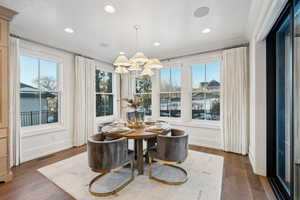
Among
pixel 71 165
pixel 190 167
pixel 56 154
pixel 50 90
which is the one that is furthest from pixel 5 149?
pixel 190 167

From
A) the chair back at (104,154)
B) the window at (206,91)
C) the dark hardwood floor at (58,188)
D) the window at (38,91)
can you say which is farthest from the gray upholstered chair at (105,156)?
the window at (206,91)

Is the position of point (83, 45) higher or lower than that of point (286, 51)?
higher

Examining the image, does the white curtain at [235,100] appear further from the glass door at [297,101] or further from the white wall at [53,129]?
the white wall at [53,129]

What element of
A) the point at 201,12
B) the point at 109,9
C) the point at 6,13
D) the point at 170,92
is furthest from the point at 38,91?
the point at 201,12

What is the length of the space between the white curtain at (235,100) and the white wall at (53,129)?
13.5ft

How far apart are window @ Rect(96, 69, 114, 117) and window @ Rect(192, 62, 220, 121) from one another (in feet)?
9.71

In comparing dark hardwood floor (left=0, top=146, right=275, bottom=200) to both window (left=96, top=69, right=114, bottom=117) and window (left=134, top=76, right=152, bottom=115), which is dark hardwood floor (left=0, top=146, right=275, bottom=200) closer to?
window (left=96, top=69, right=114, bottom=117)

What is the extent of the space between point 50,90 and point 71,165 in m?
2.05

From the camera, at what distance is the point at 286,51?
6.18 feet

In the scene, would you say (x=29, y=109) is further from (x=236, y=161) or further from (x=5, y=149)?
(x=236, y=161)

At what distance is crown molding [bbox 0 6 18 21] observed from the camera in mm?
2094

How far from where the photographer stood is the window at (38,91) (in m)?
3.19

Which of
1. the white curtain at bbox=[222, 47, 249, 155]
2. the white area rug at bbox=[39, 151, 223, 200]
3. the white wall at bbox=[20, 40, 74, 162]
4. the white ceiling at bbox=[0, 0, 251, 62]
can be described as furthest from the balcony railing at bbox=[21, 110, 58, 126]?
the white curtain at bbox=[222, 47, 249, 155]

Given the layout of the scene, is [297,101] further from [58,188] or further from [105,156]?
[58,188]
